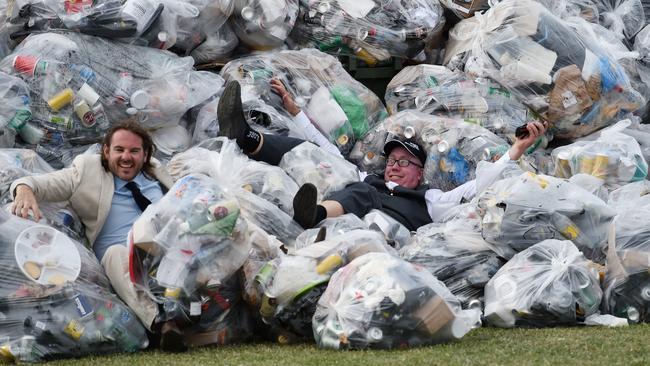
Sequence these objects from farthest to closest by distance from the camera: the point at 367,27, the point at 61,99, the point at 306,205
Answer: the point at 367,27
the point at 61,99
the point at 306,205

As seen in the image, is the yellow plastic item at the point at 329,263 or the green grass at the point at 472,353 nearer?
the green grass at the point at 472,353

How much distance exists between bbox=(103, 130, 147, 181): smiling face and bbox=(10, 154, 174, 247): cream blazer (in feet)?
0.16

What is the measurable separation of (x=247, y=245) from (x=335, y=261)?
360 mm

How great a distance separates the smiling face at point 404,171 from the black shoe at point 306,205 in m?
1.11

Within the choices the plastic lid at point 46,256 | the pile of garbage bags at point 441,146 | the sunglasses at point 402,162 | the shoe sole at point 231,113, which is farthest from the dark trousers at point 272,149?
the plastic lid at point 46,256

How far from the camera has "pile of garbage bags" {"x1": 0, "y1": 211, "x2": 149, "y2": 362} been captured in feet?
14.8

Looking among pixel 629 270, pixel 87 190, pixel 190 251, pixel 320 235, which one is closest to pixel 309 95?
pixel 320 235

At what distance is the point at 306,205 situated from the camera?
17.8 ft

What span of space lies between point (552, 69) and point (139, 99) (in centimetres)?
225

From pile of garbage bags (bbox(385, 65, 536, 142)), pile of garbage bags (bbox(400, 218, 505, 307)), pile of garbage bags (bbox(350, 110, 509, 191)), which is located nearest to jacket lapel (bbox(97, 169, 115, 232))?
pile of garbage bags (bbox(400, 218, 505, 307))

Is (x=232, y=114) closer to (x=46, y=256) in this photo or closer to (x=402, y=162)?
(x=402, y=162)

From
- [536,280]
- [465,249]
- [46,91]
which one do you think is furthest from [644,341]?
[46,91]

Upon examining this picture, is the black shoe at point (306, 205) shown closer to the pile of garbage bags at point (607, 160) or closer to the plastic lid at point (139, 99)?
the plastic lid at point (139, 99)

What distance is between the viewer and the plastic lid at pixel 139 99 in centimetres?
616
